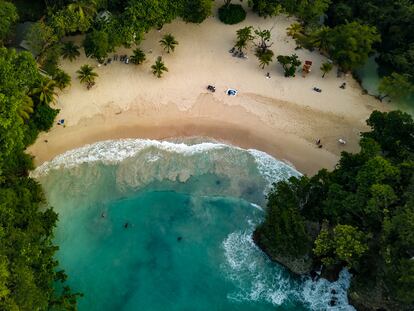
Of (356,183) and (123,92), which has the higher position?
(356,183)

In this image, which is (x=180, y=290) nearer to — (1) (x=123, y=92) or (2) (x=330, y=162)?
(2) (x=330, y=162)

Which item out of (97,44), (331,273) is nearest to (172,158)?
(97,44)

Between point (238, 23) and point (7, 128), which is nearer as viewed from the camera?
point (7, 128)

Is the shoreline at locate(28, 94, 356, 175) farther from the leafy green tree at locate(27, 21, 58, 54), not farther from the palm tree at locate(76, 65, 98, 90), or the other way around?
the leafy green tree at locate(27, 21, 58, 54)

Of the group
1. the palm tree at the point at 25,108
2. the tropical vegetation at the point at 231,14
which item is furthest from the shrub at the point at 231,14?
the palm tree at the point at 25,108

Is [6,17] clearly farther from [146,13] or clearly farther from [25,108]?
[146,13]

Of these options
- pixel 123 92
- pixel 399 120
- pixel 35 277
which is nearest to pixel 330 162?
pixel 399 120
